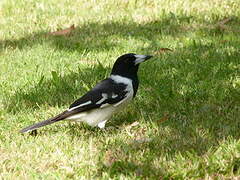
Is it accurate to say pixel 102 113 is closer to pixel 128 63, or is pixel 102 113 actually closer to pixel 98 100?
pixel 98 100

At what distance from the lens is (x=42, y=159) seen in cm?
438

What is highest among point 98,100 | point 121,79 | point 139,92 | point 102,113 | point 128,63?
point 128,63

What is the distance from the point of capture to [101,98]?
486 centimetres

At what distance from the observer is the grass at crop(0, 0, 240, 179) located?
4.20m

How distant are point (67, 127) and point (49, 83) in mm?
1285

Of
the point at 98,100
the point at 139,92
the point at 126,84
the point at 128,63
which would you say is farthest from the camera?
the point at 139,92

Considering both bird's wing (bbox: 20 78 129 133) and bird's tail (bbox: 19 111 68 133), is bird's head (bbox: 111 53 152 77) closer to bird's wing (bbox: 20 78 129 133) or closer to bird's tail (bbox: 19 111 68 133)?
bird's wing (bbox: 20 78 129 133)

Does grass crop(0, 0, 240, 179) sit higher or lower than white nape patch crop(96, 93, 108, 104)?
lower

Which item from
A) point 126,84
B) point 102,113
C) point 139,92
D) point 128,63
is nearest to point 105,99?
point 102,113

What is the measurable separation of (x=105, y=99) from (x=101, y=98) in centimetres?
4

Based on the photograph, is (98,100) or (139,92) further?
(139,92)

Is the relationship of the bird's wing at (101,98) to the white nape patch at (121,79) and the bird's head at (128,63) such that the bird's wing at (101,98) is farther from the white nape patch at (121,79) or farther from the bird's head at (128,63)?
the bird's head at (128,63)

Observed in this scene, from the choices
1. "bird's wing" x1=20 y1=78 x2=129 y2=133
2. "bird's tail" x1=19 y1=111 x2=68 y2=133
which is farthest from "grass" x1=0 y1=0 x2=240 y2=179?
"bird's wing" x1=20 y1=78 x2=129 y2=133

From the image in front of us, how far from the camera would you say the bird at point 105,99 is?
4781mm
